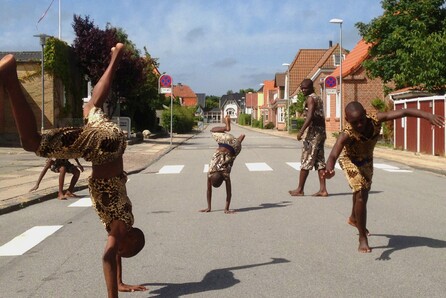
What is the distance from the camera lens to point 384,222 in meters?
8.19

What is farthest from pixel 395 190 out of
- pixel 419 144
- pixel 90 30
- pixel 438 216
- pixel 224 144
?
pixel 90 30

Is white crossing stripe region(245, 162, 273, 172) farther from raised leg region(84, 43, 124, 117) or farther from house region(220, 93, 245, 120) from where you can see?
house region(220, 93, 245, 120)

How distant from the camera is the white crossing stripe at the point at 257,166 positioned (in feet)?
55.4

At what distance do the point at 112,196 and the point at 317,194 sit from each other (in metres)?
7.01

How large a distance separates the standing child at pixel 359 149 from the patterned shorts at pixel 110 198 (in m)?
2.14

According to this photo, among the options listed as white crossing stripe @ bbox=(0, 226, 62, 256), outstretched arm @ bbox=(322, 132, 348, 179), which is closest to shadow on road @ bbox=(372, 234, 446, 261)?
outstretched arm @ bbox=(322, 132, 348, 179)

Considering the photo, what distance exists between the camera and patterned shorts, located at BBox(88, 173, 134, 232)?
13.9ft

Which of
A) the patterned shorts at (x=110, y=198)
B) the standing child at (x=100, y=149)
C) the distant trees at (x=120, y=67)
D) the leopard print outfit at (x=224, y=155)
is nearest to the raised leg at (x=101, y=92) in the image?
the standing child at (x=100, y=149)

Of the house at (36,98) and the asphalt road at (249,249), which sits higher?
the house at (36,98)

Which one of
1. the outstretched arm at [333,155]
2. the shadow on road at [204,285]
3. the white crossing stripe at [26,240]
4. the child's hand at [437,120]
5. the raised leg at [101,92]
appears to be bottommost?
the shadow on road at [204,285]

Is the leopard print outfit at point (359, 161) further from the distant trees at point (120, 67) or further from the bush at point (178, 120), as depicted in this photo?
the bush at point (178, 120)

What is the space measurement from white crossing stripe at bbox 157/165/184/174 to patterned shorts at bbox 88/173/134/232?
39.9 ft

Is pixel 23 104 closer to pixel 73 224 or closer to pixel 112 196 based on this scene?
pixel 112 196

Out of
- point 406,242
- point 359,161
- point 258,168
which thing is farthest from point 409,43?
point 359,161
